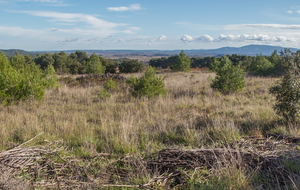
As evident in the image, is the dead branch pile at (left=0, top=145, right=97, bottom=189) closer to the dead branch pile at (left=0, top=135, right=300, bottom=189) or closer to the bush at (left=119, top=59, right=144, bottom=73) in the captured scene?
the dead branch pile at (left=0, top=135, right=300, bottom=189)

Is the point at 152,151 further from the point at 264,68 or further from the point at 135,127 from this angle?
the point at 264,68

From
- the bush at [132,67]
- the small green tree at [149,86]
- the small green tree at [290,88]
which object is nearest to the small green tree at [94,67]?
the bush at [132,67]

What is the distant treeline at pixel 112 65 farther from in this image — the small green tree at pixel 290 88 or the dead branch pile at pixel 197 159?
the dead branch pile at pixel 197 159

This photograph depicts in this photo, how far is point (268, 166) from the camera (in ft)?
11.3

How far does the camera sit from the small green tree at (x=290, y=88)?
559 cm

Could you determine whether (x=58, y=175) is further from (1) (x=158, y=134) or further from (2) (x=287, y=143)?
(2) (x=287, y=143)

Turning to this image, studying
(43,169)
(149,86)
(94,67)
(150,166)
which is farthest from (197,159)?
(94,67)

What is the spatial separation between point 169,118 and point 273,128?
2697 mm

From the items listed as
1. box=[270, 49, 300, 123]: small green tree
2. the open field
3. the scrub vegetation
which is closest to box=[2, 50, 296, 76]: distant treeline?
box=[270, 49, 300, 123]: small green tree

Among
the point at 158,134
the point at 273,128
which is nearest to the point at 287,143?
the point at 273,128

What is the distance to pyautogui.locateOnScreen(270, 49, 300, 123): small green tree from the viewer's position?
220 inches

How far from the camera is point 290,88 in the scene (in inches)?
224

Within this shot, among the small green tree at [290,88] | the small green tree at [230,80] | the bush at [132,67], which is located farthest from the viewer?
the bush at [132,67]

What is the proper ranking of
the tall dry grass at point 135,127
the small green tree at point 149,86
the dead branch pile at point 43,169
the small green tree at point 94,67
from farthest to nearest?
the small green tree at point 94,67 < the small green tree at point 149,86 < the tall dry grass at point 135,127 < the dead branch pile at point 43,169
